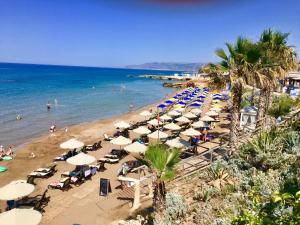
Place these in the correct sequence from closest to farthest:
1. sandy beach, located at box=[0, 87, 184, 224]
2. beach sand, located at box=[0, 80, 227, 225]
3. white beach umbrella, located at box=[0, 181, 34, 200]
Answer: white beach umbrella, located at box=[0, 181, 34, 200], beach sand, located at box=[0, 80, 227, 225], sandy beach, located at box=[0, 87, 184, 224]

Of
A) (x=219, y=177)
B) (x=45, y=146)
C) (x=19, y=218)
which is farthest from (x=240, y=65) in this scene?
(x=45, y=146)

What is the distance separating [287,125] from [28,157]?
1654 centimetres

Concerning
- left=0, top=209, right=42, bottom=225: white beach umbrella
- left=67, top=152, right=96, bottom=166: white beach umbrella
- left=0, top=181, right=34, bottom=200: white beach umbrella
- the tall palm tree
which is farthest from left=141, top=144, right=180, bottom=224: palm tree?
the tall palm tree

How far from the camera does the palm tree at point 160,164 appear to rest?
6.88m

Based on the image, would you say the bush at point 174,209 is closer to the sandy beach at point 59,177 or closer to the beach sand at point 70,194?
the beach sand at point 70,194

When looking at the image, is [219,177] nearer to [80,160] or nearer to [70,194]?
[70,194]

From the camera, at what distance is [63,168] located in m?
17.2

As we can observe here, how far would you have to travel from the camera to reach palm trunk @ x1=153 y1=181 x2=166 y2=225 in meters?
7.12

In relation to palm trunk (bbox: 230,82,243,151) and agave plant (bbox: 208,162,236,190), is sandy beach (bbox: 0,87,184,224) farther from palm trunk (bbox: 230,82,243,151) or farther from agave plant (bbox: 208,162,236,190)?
palm trunk (bbox: 230,82,243,151)

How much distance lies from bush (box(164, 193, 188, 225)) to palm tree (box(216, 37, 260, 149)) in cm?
395

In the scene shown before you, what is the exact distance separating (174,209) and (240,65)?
6148mm

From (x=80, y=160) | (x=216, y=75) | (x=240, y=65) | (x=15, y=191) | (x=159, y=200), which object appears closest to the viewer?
(x=159, y=200)

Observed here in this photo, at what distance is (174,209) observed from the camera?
27.6 feet

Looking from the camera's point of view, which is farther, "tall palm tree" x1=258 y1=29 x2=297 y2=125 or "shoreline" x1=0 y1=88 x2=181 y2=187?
"shoreline" x1=0 y1=88 x2=181 y2=187
